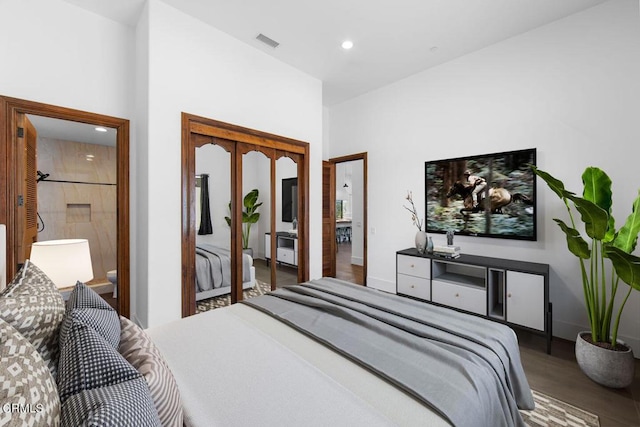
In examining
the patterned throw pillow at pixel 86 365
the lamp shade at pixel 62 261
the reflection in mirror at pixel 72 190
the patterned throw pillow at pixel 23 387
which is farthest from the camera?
the reflection in mirror at pixel 72 190

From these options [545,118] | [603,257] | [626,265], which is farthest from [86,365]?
[545,118]

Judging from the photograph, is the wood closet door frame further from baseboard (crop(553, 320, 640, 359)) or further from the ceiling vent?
baseboard (crop(553, 320, 640, 359))

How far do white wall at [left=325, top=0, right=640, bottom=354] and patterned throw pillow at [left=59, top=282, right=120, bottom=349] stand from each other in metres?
3.64

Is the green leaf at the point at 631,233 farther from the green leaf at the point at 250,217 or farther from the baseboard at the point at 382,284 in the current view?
the green leaf at the point at 250,217

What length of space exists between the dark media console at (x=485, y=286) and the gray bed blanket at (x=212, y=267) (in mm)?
2121

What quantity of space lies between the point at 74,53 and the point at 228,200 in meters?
1.89

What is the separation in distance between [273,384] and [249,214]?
8.00ft

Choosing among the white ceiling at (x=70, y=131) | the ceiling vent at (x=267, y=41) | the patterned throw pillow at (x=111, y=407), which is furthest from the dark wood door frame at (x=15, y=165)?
the patterned throw pillow at (x=111, y=407)

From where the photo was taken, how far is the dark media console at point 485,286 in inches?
102

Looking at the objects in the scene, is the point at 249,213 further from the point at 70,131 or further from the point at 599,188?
the point at 599,188

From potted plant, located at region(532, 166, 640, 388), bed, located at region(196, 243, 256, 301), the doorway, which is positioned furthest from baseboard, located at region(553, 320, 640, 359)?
bed, located at region(196, 243, 256, 301)

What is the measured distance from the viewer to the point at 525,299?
265cm

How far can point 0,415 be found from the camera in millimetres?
511

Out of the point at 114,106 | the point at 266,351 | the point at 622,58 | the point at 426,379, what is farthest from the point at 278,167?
the point at 622,58
